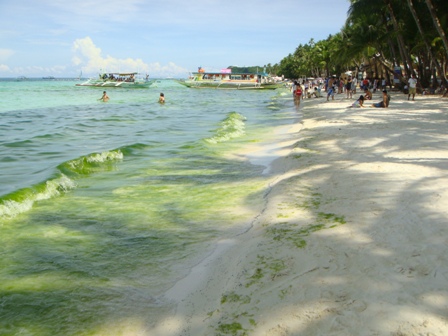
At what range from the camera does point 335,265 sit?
3914 mm

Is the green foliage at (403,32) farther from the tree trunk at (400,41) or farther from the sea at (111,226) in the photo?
the sea at (111,226)

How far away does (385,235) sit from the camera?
4441 mm

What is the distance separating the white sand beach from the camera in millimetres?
3088

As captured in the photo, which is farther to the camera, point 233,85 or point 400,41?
point 233,85

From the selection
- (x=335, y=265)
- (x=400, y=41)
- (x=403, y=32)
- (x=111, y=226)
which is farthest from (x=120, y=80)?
(x=335, y=265)

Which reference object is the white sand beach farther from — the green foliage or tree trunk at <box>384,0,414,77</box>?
tree trunk at <box>384,0,414,77</box>

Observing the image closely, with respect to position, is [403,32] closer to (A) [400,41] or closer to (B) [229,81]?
(A) [400,41]

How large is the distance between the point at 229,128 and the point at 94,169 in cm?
895

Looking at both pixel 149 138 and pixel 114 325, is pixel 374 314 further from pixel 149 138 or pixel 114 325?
pixel 149 138

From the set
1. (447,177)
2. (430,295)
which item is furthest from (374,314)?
(447,177)

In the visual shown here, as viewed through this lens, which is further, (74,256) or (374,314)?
(74,256)

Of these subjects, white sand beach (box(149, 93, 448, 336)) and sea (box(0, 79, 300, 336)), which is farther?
sea (box(0, 79, 300, 336))

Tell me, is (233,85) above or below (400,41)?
below

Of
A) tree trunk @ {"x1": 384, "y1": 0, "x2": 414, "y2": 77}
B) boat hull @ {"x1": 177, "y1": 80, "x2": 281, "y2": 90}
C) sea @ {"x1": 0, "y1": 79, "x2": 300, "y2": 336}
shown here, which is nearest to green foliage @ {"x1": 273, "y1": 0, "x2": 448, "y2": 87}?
tree trunk @ {"x1": 384, "y1": 0, "x2": 414, "y2": 77}
